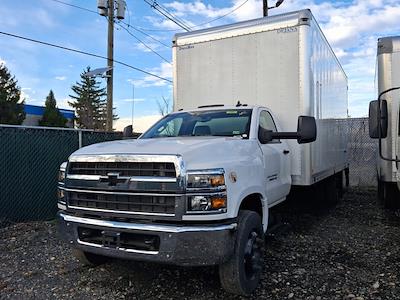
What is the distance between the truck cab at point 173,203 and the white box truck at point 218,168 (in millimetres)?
10

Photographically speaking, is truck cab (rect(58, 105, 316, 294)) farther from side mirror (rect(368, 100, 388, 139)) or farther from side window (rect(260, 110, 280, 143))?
side mirror (rect(368, 100, 388, 139))

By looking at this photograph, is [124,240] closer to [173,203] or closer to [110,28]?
[173,203]

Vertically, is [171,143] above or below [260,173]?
above

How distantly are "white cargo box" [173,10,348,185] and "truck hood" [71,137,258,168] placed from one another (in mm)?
2061

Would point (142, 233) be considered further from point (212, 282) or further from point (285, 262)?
point (285, 262)

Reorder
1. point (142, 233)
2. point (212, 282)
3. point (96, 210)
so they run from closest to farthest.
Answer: point (142, 233)
point (96, 210)
point (212, 282)

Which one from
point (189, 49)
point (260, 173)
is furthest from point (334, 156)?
point (260, 173)

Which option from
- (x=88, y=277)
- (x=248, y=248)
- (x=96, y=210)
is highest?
(x=96, y=210)

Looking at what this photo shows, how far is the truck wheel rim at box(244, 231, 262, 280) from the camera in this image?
4.11 metres

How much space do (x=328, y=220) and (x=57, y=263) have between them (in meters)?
5.15

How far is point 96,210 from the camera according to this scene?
160 inches

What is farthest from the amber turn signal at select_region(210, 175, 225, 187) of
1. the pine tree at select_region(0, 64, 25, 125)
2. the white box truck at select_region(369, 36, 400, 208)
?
the pine tree at select_region(0, 64, 25, 125)

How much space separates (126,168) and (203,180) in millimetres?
790

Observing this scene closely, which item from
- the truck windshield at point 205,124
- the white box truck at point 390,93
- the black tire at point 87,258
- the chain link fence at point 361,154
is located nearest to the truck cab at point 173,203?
Result: the truck windshield at point 205,124
